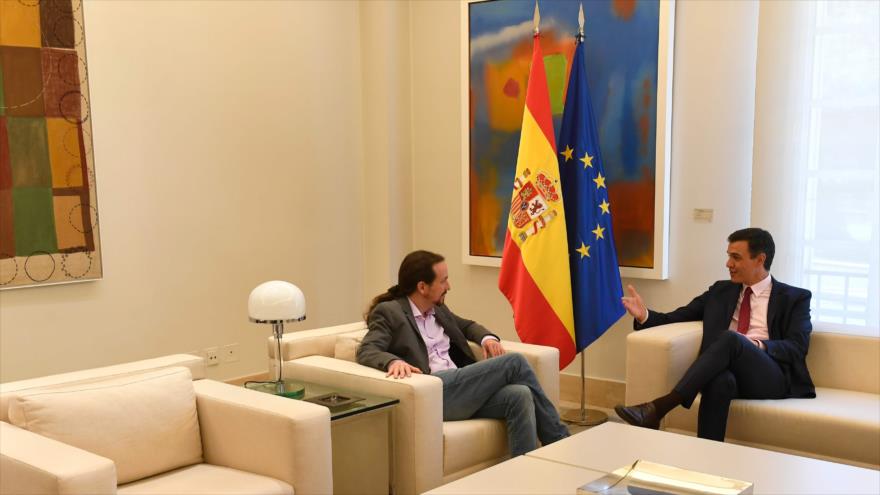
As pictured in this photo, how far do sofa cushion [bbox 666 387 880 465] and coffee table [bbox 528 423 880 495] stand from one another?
0.73m

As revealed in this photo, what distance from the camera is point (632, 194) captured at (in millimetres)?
5008

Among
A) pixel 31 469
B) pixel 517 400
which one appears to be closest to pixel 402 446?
pixel 517 400

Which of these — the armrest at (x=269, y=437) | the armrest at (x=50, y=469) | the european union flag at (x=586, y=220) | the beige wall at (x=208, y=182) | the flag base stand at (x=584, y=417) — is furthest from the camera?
the flag base stand at (x=584, y=417)

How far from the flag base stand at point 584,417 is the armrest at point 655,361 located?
88 cm

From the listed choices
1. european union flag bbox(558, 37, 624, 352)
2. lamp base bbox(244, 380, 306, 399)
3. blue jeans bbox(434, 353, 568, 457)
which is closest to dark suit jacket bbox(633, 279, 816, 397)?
european union flag bbox(558, 37, 624, 352)

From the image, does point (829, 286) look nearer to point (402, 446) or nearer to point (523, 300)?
point (523, 300)

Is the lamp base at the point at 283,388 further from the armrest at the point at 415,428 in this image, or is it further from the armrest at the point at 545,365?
the armrest at the point at 545,365

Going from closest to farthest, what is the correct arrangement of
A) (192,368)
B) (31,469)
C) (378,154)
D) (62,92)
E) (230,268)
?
(31,469), (192,368), (62,92), (230,268), (378,154)

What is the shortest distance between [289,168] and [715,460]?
11.8 feet

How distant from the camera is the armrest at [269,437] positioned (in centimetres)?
282

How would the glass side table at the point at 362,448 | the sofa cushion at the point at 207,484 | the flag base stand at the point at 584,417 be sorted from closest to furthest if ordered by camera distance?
the sofa cushion at the point at 207,484
the glass side table at the point at 362,448
the flag base stand at the point at 584,417

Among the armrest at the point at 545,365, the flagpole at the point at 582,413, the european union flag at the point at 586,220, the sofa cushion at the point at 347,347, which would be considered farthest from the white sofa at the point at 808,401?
the sofa cushion at the point at 347,347

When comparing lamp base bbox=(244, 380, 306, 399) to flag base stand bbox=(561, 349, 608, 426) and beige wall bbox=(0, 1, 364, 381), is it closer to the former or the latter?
beige wall bbox=(0, 1, 364, 381)

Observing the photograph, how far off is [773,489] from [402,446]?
142 centimetres
